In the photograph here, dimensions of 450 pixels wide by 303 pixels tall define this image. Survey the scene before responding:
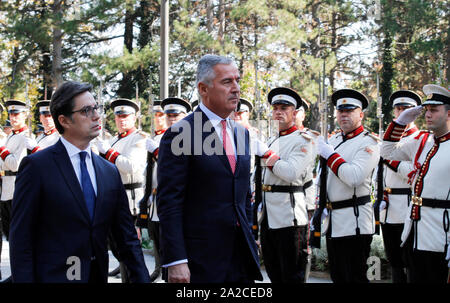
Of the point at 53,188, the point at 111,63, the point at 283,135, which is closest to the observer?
the point at 53,188

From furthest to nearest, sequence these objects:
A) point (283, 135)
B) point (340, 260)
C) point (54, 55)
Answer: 1. point (54, 55)
2. point (283, 135)
3. point (340, 260)

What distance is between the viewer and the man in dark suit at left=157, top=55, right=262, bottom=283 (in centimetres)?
329

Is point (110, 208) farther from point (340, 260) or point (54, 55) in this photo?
point (54, 55)

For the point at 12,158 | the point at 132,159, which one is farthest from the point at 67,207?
the point at 12,158

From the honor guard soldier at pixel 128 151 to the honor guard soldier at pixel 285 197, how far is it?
2.03 m

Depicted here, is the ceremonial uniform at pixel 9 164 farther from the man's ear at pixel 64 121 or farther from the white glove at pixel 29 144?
the man's ear at pixel 64 121

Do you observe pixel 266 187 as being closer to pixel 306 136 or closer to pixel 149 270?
pixel 306 136

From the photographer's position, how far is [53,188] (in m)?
2.97

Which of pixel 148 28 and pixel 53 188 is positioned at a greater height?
pixel 148 28

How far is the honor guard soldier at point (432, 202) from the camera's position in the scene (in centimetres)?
460

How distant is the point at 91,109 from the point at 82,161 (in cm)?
31

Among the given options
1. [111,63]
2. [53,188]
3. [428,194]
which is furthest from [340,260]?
[111,63]

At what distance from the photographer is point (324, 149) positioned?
18.9 ft

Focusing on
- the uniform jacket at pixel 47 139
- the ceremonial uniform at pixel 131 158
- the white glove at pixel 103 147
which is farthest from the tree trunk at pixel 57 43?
the white glove at pixel 103 147
